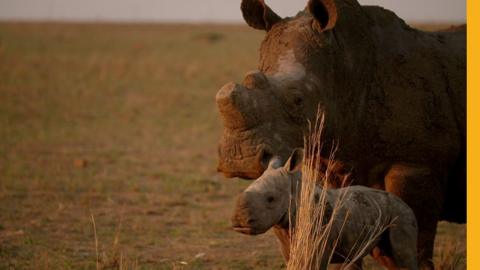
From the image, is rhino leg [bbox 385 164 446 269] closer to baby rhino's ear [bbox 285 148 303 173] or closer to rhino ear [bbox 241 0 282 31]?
rhino ear [bbox 241 0 282 31]

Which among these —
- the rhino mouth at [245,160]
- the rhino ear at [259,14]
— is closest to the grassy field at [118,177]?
the rhino mouth at [245,160]

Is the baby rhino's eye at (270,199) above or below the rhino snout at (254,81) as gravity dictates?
below

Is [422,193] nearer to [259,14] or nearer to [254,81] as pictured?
[254,81]

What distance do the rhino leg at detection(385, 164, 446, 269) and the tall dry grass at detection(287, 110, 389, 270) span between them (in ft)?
3.66

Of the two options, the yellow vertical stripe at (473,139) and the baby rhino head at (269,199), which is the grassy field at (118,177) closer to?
the baby rhino head at (269,199)

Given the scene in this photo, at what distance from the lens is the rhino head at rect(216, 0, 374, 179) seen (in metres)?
6.12

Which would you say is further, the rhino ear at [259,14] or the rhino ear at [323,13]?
the rhino ear at [259,14]

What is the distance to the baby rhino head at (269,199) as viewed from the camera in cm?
531

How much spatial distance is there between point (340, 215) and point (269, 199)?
0.63 m

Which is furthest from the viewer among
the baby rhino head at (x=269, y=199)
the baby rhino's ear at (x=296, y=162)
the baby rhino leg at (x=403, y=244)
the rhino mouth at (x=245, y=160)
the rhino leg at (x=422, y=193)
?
the rhino leg at (x=422, y=193)

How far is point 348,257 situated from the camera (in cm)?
598

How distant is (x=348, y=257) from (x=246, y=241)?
12.2 ft

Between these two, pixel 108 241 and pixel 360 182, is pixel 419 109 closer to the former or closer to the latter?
pixel 360 182

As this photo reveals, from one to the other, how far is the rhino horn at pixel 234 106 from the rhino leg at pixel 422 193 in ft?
5.23
